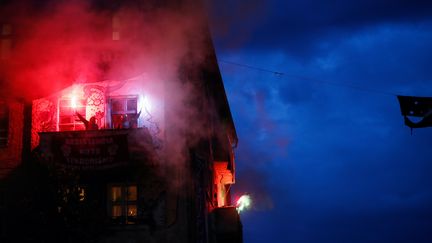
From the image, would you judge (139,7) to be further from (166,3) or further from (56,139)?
(56,139)

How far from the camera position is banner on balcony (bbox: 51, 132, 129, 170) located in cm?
1212

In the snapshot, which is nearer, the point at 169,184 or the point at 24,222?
the point at 24,222

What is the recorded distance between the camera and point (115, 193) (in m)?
13.1

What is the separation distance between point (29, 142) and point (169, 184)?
4580mm

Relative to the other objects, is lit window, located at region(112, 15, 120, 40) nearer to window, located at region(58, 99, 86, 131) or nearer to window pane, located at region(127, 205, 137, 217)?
window, located at region(58, 99, 86, 131)

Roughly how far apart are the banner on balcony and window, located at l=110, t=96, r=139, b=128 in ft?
3.92

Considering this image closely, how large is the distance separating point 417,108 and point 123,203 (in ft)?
28.0

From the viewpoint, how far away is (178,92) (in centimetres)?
1370

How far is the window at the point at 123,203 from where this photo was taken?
1274 centimetres

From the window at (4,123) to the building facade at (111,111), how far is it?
0.03 m

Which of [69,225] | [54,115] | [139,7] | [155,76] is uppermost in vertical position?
[139,7]

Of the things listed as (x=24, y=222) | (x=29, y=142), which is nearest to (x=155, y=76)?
(x=29, y=142)

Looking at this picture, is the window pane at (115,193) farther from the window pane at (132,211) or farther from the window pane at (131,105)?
the window pane at (131,105)

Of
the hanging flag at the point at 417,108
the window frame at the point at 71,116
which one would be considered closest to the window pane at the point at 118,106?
the window frame at the point at 71,116
